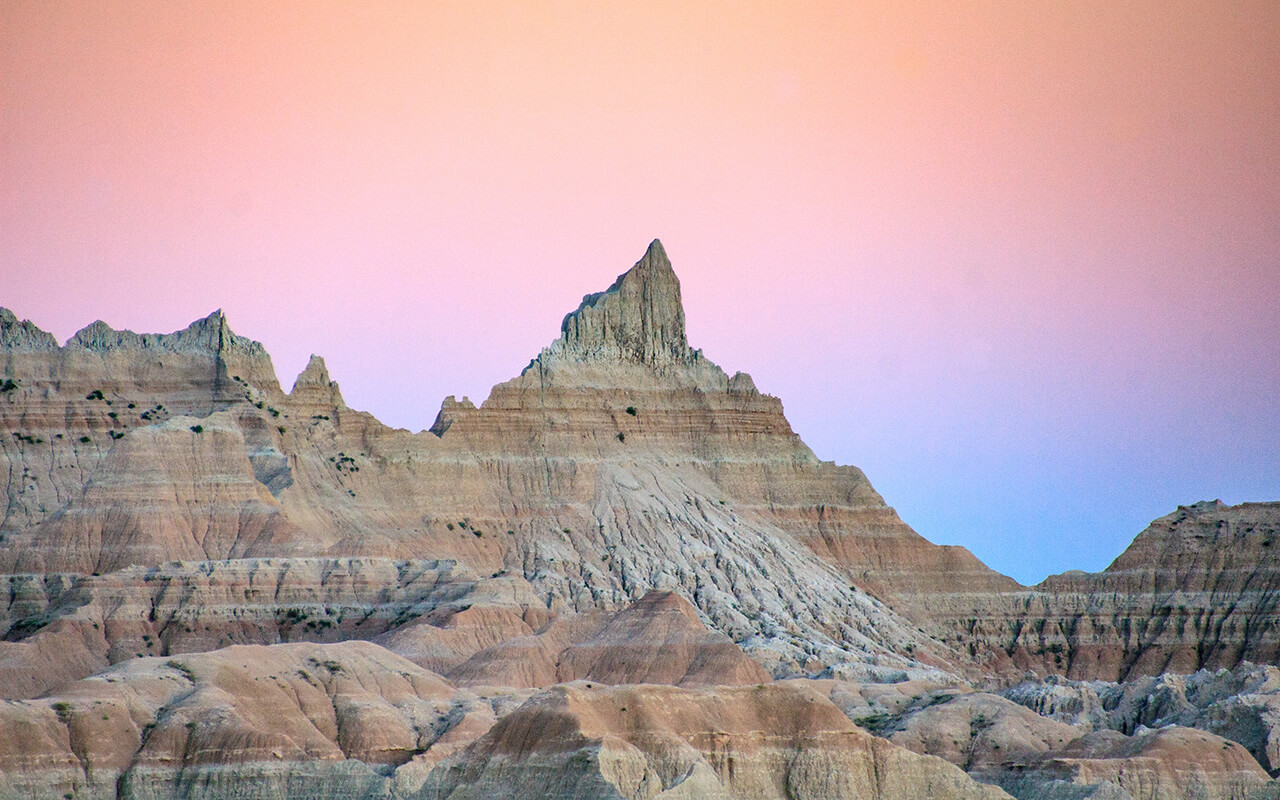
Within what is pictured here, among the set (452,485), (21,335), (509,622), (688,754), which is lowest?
(688,754)

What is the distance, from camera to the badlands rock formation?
114 m

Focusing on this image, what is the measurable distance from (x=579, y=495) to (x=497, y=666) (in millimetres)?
39849

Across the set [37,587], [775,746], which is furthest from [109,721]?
[37,587]

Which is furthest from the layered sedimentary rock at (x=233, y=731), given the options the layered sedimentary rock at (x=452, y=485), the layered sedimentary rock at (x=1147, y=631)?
the layered sedimentary rock at (x=1147, y=631)

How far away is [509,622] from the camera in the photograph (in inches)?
6319

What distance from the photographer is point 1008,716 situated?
454 ft

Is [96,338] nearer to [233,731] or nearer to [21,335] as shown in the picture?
[21,335]

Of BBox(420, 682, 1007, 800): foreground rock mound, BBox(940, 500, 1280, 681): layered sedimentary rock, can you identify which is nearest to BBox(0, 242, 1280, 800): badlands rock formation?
BBox(420, 682, 1007, 800): foreground rock mound

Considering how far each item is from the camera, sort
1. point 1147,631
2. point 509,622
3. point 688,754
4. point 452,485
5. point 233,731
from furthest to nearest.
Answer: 1. point 1147,631
2. point 452,485
3. point 509,622
4. point 233,731
5. point 688,754

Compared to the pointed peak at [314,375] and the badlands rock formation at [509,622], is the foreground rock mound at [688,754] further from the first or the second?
the pointed peak at [314,375]

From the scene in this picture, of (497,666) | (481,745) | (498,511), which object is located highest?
(498,511)

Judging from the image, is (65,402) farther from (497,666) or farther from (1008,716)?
(1008,716)

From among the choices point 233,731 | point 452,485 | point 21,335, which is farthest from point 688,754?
point 21,335

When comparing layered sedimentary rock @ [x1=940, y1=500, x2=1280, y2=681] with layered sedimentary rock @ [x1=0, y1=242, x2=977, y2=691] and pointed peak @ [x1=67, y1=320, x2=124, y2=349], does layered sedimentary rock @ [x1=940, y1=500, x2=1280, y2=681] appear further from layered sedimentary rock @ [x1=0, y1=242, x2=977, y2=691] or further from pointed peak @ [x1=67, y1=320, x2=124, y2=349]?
pointed peak @ [x1=67, y1=320, x2=124, y2=349]
